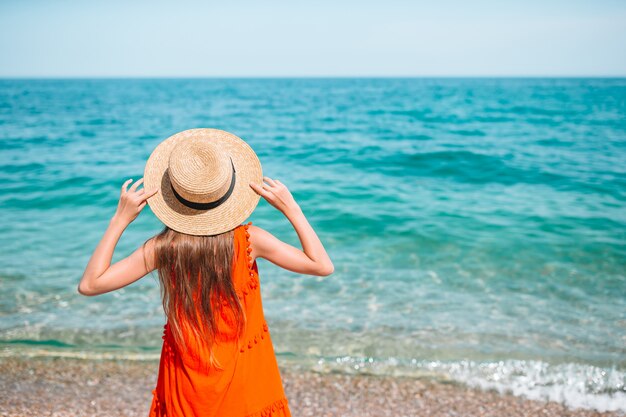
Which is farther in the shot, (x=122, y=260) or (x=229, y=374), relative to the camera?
(x=229, y=374)

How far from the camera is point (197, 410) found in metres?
2.18

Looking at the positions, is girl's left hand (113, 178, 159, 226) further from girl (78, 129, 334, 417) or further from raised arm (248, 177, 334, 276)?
raised arm (248, 177, 334, 276)

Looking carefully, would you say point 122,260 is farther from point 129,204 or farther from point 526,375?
point 526,375

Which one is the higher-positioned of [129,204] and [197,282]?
[129,204]

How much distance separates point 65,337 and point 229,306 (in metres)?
4.14

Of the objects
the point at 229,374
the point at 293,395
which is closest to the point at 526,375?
the point at 293,395

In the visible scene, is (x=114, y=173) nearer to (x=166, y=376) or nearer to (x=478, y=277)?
(x=478, y=277)

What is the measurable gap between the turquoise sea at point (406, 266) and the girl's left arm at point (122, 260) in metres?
3.19

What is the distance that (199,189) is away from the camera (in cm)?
187

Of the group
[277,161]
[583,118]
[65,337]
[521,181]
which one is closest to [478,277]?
[65,337]

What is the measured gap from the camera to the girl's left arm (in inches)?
75.6

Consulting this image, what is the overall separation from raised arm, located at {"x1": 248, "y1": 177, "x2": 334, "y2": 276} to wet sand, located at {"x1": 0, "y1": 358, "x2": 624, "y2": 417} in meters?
2.55

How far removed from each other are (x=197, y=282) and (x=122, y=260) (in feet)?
0.96

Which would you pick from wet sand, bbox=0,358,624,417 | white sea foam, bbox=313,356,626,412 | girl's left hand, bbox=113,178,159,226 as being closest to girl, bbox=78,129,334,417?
girl's left hand, bbox=113,178,159,226
